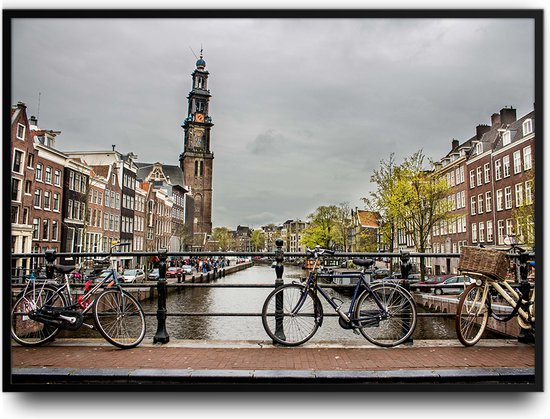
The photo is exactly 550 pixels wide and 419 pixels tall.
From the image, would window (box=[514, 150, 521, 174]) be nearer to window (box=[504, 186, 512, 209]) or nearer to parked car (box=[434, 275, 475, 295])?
window (box=[504, 186, 512, 209])

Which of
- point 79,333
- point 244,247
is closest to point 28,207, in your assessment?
point 79,333

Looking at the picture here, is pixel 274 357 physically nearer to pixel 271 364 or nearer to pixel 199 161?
pixel 271 364

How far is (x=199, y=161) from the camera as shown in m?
91.4

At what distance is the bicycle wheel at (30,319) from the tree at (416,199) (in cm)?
2236

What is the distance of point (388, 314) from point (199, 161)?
3498 inches

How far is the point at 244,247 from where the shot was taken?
16962 cm

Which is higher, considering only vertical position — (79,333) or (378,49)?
(378,49)

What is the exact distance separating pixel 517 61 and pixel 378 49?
131 cm

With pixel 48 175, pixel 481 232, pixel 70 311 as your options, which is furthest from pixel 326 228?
pixel 70 311

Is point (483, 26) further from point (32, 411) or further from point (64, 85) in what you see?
point (32, 411)

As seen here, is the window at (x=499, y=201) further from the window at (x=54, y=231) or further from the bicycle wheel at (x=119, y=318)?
the window at (x=54, y=231)

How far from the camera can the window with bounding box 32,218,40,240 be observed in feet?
84.9

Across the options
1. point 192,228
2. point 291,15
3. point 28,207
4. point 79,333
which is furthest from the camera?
point 192,228

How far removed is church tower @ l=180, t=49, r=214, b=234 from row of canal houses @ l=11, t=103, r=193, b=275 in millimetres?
29678
